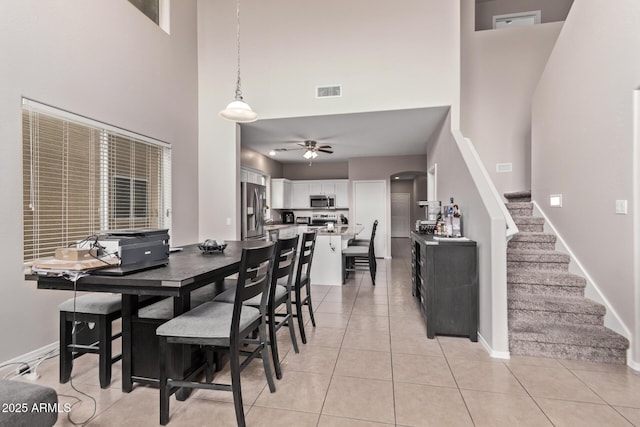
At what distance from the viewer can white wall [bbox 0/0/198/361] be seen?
2.35 m

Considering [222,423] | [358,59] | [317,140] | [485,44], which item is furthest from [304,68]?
[222,423]

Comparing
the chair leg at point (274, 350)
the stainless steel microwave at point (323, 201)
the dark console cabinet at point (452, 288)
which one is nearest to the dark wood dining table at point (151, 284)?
the chair leg at point (274, 350)

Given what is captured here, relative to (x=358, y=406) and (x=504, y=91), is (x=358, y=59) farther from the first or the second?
(x=358, y=406)

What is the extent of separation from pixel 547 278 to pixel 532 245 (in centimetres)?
59

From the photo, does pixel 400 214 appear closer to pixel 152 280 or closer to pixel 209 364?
pixel 209 364

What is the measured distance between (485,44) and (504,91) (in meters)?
0.85

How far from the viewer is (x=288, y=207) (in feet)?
28.8

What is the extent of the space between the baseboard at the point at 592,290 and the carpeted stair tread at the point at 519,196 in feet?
2.69

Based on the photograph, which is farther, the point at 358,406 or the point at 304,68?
the point at 304,68

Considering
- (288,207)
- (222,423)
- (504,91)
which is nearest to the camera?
(222,423)

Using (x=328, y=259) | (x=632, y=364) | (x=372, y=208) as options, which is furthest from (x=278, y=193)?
(x=632, y=364)

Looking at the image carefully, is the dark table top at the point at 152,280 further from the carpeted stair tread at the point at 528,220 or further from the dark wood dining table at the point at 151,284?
the carpeted stair tread at the point at 528,220

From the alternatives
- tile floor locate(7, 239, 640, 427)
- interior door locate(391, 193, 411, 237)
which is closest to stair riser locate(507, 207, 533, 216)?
tile floor locate(7, 239, 640, 427)

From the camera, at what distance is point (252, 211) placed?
225 inches
